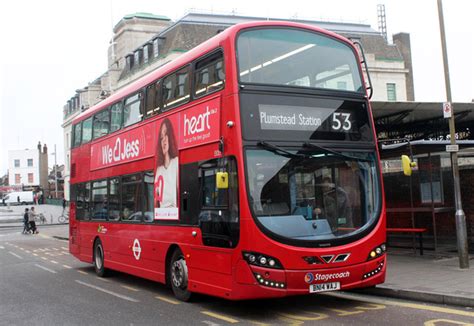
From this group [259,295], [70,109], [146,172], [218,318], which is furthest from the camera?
[70,109]

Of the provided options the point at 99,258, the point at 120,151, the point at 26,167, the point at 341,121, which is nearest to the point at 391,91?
the point at 99,258

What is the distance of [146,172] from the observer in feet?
35.0

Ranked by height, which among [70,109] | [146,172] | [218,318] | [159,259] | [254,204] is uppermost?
[70,109]

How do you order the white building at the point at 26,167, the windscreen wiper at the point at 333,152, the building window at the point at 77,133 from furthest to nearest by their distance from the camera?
the white building at the point at 26,167
the building window at the point at 77,133
the windscreen wiper at the point at 333,152

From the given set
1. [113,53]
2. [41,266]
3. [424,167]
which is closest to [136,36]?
[113,53]

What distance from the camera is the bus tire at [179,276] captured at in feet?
29.8

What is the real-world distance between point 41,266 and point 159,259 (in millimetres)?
8036

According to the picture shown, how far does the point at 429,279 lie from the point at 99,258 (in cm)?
814

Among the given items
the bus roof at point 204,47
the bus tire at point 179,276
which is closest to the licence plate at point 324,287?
the bus tire at point 179,276

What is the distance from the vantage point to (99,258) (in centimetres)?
1377

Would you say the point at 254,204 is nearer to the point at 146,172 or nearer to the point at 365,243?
the point at 365,243

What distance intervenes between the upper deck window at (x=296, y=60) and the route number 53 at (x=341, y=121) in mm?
464

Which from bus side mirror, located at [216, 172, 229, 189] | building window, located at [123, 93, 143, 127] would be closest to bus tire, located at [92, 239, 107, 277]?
building window, located at [123, 93, 143, 127]

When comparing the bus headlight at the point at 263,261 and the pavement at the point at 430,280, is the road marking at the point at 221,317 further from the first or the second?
the pavement at the point at 430,280
